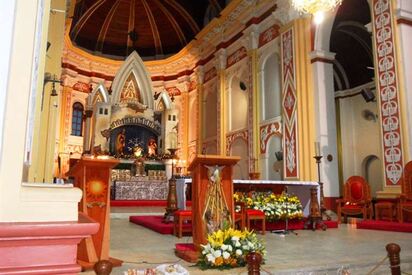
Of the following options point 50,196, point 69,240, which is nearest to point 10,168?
point 50,196

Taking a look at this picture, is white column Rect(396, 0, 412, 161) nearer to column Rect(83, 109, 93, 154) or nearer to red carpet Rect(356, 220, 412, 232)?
red carpet Rect(356, 220, 412, 232)

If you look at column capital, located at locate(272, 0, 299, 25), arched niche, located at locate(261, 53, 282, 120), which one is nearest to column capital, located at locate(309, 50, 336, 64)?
column capital, located at locate(272, 0, 299, 25)

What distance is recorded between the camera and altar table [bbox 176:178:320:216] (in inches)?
277

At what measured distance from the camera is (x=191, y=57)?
16.2m

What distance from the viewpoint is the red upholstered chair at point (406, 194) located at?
22.0 ft

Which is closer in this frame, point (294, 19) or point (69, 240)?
point (69, 240)

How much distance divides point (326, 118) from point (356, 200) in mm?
2243

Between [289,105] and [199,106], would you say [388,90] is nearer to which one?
[289,105]

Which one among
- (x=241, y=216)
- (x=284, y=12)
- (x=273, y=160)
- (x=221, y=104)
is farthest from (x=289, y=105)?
(x=241, y=216)

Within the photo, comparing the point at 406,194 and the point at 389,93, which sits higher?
the point at 389,93

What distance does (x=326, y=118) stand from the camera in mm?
9352

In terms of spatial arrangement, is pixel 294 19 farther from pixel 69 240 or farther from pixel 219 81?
pixel 69 240

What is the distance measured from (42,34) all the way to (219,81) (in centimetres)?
1199

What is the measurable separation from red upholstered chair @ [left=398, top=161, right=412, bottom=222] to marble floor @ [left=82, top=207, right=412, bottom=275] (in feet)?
2.13
